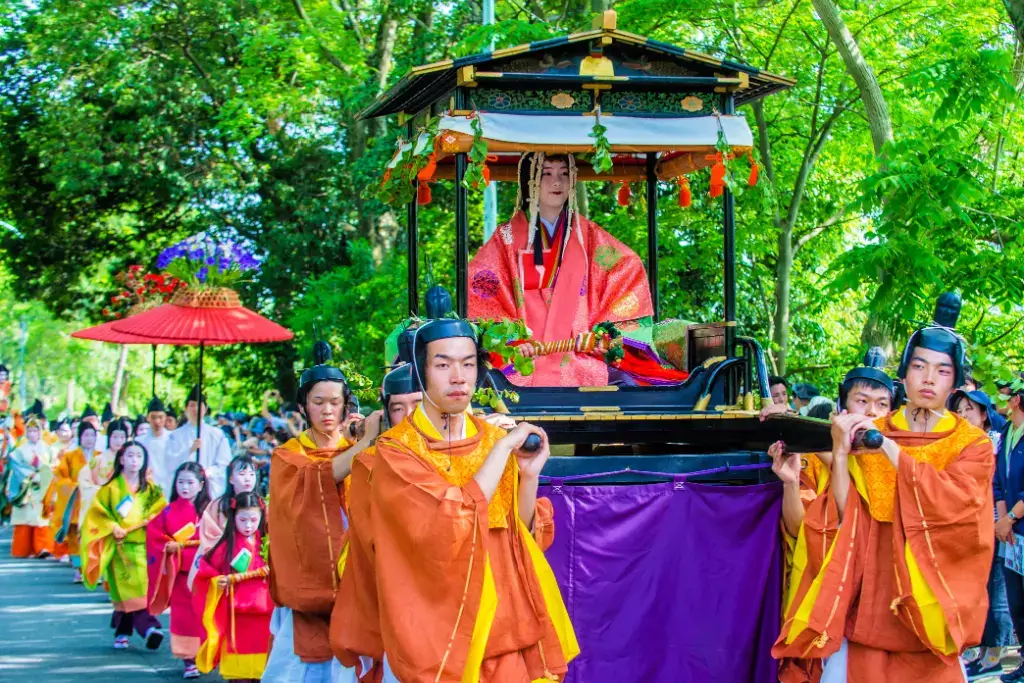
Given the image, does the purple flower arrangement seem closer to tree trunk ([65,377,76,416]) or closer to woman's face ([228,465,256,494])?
woman's face ([228,465,256,494])

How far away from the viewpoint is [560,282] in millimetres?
8656

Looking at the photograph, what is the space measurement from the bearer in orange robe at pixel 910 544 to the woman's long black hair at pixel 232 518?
4.54m

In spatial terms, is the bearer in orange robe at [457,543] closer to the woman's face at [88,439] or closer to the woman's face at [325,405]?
the woman's face at [325,405]

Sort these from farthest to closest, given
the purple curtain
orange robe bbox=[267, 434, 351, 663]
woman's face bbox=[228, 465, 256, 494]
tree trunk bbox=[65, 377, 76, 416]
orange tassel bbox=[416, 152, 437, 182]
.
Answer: tree trunk bbox=[65, 377, 76, 416], woman's face bbox=[228, 465, 256, 494], orange tassel bbox=[416, 152, 437, 182], orange robe bbox=[267, 434, 351, 663], the purple curtain

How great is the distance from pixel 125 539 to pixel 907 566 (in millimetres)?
8135

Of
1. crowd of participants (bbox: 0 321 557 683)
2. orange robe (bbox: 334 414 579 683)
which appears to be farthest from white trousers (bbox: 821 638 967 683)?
orange robe (bbox: 334 414 579 683)

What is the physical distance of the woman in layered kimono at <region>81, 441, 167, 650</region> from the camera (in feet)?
38.1

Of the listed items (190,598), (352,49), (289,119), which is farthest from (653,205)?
(289,119)

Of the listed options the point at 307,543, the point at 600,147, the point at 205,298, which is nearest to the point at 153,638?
the point at 205,298

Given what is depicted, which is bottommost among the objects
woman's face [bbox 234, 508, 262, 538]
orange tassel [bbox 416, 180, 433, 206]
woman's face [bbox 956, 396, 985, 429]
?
woman's face [bbox 234, 508, 262, 538]

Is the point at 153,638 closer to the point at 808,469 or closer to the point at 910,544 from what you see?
the point at 808,469

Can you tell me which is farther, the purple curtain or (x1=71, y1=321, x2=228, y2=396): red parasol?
(x1=71, y1=321, x2=228, y2=396): red parasol

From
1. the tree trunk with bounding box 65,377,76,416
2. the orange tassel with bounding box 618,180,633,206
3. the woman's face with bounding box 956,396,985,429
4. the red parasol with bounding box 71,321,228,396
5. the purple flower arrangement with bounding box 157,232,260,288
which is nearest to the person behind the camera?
the woman's face with bounding box 956,396,985,429

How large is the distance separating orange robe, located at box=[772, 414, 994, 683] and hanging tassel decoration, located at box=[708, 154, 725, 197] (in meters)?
2.59
